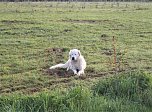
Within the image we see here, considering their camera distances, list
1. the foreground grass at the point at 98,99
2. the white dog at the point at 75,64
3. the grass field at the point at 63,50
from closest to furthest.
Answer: the foreground grass at the point at 98,99 < the grass field at the point at 63,50 < the white dog at the point at 75,64

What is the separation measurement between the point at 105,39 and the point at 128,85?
10.8 m

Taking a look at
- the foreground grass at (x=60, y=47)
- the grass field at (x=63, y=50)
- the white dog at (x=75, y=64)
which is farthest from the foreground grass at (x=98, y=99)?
the white dog at (x=75, y=64)

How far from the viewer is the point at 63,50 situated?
1808cm

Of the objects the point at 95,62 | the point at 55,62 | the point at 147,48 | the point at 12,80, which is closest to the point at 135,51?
the point at 147,48

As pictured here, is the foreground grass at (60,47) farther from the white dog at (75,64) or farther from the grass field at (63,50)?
the white dog at (75,64)

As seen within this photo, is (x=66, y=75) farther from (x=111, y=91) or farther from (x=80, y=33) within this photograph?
(x=80, y=33)

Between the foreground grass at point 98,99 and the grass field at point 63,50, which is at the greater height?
the foreground grass at point 98,99

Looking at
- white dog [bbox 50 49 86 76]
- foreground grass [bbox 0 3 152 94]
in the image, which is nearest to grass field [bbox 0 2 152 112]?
foreground grass [bbox 0 3 152 94]

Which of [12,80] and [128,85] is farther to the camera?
[12,80]

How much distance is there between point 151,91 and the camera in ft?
35.8

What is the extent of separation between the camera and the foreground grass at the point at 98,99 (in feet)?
31.4

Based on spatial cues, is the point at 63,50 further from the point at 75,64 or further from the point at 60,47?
the point at 75,64

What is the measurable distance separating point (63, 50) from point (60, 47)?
673 mm

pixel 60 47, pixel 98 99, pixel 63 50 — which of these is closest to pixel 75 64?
pixel 63 50
